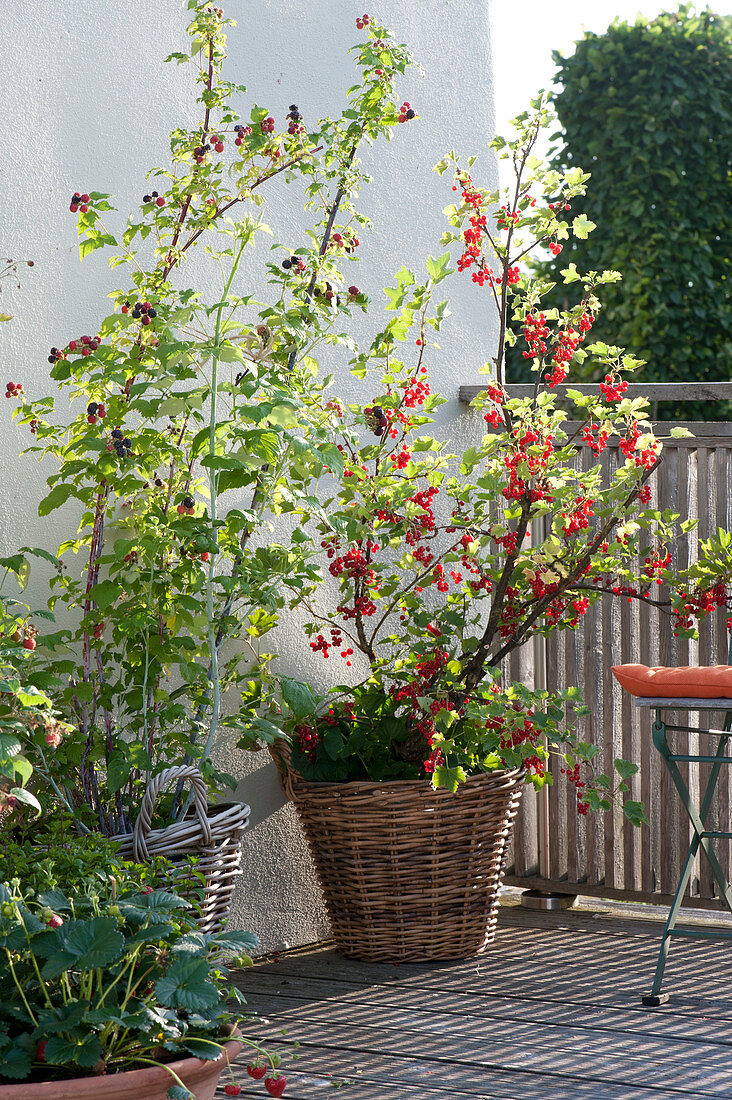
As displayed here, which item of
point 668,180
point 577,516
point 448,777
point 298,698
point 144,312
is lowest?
A: point 448,777

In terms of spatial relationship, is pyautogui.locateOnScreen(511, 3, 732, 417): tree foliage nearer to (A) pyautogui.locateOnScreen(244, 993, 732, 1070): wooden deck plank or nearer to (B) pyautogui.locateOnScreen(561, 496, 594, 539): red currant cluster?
(B) pyautogui.locateOnScreen(561, 496, 594, 539): red currant cluster

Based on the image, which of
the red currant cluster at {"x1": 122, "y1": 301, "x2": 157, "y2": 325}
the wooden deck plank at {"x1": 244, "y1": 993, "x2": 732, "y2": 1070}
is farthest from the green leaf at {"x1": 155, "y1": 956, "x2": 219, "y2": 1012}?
the red currant cluster at {"x1": 122, "y1": 301, "x2": 157, "y2": 325}

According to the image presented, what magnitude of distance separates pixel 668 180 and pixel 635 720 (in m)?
4.25

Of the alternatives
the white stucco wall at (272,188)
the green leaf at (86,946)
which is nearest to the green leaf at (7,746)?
the green leaf at (86,946)

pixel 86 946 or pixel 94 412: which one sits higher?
pixel 94 412

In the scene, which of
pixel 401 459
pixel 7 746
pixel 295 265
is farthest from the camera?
pixel 401 459

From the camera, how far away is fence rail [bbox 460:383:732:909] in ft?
11.4

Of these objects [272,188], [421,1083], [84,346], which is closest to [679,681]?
[421,1083]

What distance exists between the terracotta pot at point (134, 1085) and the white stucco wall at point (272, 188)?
48.1 inches

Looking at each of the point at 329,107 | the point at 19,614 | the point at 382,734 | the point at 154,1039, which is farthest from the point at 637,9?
the point at 154,1039

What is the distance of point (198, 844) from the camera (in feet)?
7.93

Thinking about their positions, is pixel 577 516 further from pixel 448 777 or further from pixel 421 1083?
pixel 421 1083

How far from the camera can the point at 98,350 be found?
7.70ft

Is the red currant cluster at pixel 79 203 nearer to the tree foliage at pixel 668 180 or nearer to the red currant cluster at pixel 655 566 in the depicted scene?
the red currant cluster at pixel 655 566
